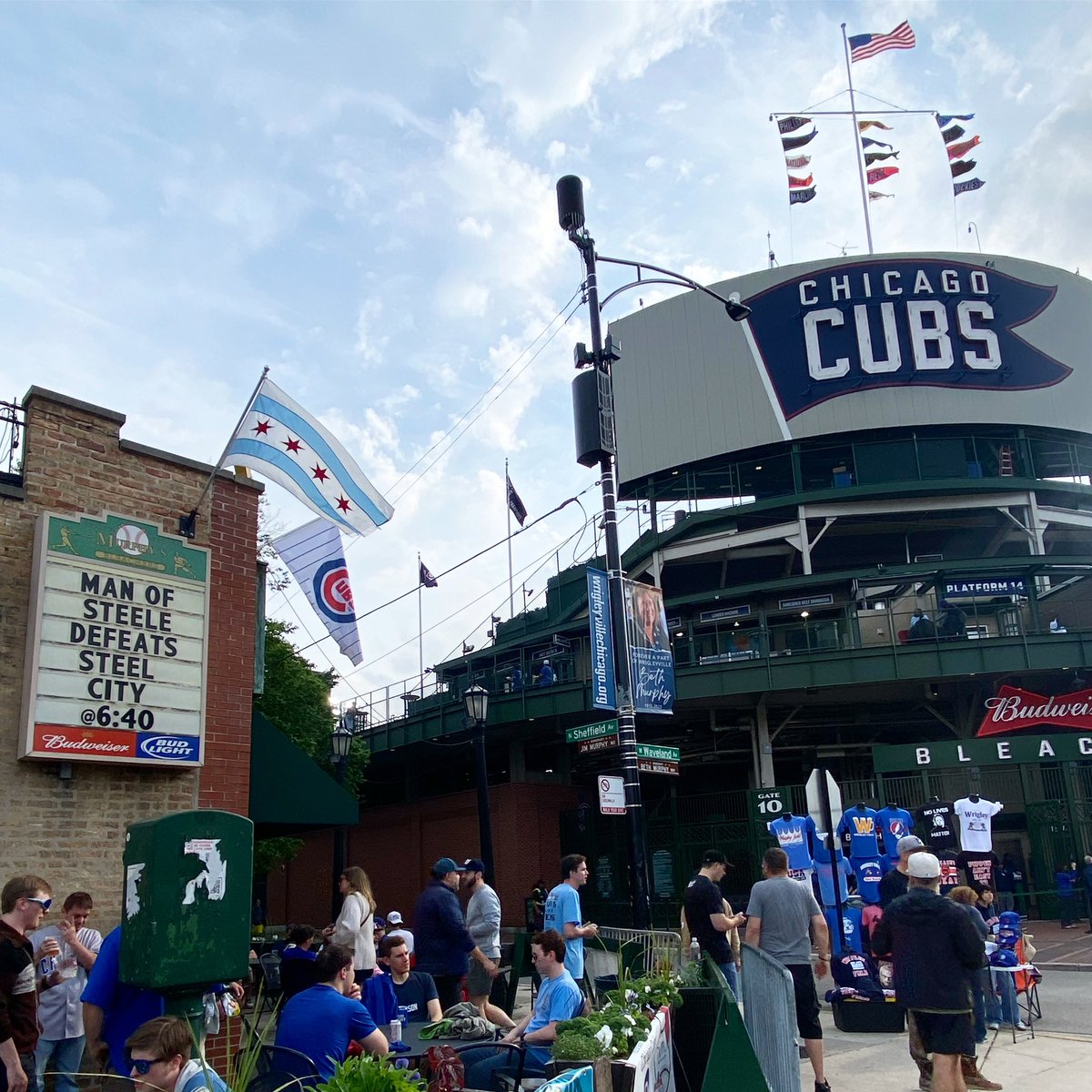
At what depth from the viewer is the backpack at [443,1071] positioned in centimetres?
505

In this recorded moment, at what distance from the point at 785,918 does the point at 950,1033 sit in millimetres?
1600

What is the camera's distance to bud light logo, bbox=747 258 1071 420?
34.9m

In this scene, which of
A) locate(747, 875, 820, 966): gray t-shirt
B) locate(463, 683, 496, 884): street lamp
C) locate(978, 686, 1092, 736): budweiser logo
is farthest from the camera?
locate(978, 686, 1092, 736): budweiser logo

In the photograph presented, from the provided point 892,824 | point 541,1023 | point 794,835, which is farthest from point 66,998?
point 892,824

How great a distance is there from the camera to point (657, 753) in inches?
547

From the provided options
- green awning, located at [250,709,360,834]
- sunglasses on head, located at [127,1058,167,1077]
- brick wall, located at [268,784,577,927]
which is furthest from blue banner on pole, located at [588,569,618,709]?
brick wall, located at [268,784,577,927]

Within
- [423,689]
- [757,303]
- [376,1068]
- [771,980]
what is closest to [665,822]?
[423,689]

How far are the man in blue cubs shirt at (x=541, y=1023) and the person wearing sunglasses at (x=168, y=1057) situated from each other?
2.46m

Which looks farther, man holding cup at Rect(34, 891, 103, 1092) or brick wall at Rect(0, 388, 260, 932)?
brick wall at Rect(0, 388, 260, 932)

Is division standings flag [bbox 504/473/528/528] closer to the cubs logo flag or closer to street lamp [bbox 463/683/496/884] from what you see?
street lamp [bbox 463/683/496/884]

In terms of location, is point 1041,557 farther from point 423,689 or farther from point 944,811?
point 423,689

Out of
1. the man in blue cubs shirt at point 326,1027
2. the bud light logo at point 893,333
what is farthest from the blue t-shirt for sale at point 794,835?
the bud light logo at point 893,333

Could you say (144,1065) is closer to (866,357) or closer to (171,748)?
(171,748)

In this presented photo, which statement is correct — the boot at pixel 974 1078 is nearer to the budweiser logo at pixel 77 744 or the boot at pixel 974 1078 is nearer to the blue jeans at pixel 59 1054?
the blue jeans at pixel 59 1054
